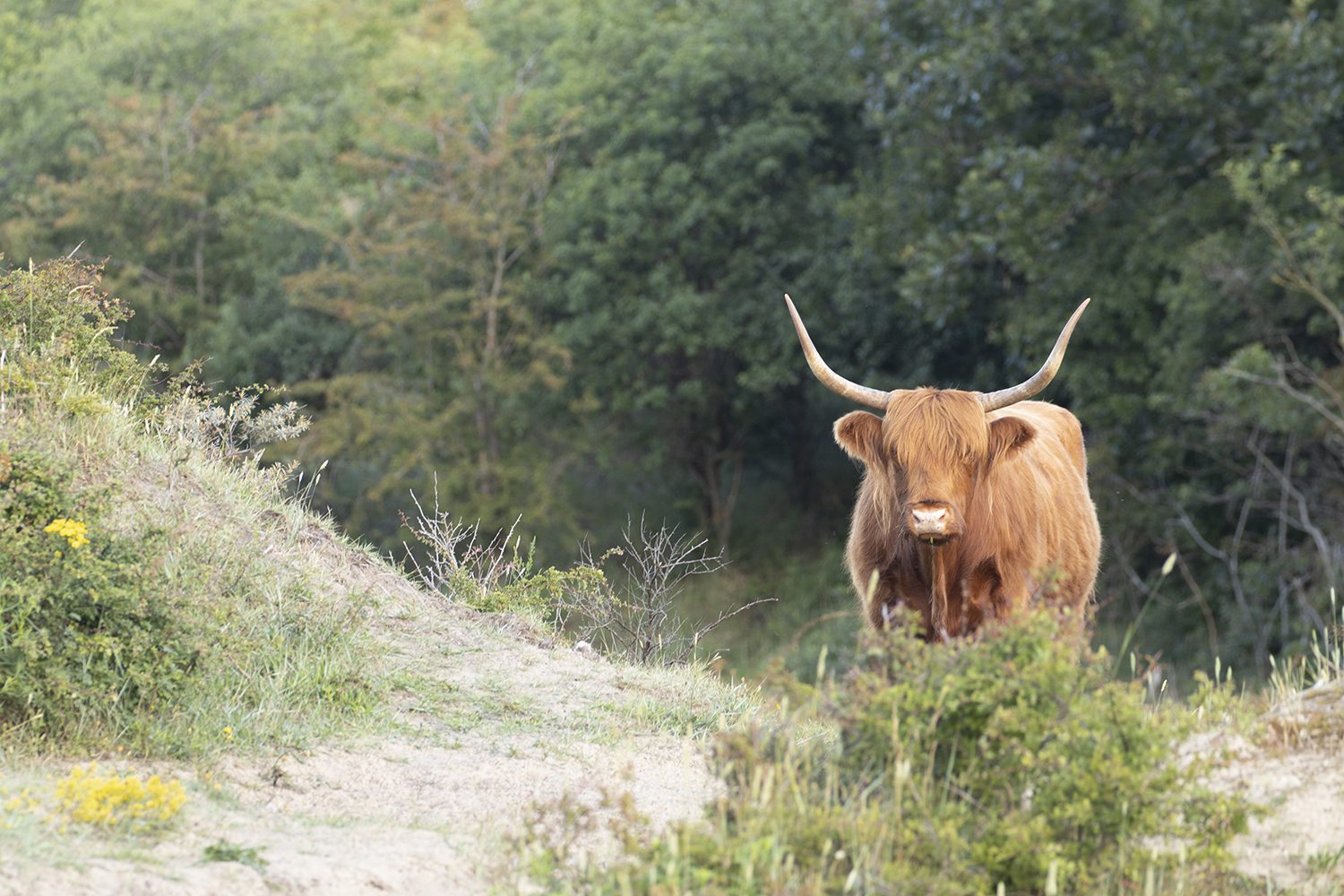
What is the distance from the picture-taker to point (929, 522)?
644 centimetres

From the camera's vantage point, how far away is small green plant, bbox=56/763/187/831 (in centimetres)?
483

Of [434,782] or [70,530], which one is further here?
[434,782]

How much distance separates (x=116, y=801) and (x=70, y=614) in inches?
43.6

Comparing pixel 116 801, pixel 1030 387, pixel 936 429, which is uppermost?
pixel 1030 387

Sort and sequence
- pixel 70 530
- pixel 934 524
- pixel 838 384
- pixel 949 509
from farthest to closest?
pixel 838 384
pixel 949 509
pixel 934 524
pixel 70 530

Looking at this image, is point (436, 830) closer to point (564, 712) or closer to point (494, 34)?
point (564, 712)

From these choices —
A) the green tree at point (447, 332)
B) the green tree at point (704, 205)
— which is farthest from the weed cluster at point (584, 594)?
the green tree at point (704, 205)

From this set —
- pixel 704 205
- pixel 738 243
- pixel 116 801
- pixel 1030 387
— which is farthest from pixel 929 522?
pixel 738 243

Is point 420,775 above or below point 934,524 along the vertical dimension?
below

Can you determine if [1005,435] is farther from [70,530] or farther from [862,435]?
[70,530]

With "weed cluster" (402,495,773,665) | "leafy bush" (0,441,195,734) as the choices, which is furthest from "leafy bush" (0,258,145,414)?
"weed cluster" (402,495,773,665)

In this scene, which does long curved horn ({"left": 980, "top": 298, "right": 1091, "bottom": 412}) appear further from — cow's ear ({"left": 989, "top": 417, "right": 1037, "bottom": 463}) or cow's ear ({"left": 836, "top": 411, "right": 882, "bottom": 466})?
cow's ear ({"left": 836, "top": 411, "right": 882, "bottom": 466})

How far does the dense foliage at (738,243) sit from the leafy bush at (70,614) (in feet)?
31.6

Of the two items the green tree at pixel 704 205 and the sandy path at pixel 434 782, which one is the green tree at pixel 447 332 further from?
the sandy path at pixel 434 782
